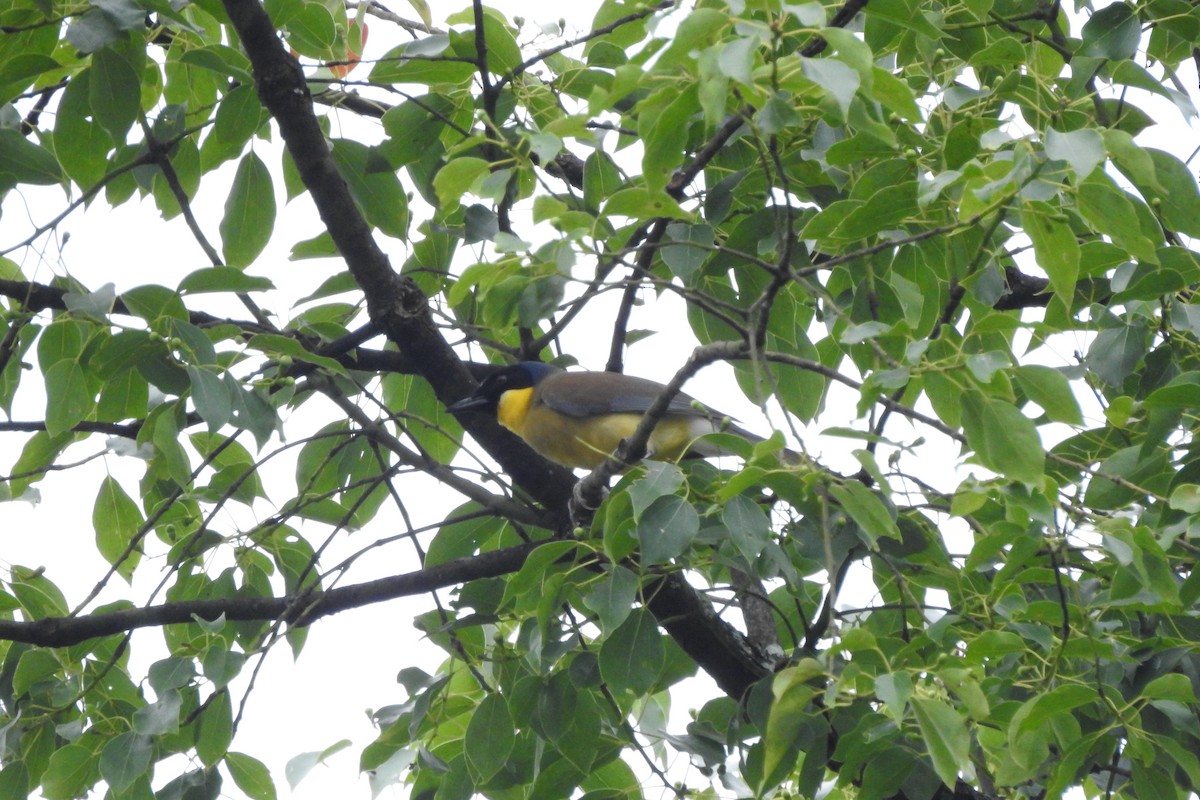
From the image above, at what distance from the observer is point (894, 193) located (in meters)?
2.46

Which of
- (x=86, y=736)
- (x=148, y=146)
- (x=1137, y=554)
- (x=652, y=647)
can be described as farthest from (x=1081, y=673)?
(x=148, y=146)

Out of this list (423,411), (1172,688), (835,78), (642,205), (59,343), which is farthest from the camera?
(423,411)

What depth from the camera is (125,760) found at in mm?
2867

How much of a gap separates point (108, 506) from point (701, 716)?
6.17ft

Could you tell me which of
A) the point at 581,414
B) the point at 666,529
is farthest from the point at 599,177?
the point at 581,414

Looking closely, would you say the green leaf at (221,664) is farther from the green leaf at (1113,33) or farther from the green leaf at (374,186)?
the green leaf at (1113,33)

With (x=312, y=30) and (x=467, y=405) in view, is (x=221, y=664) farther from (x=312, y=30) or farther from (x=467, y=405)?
(x=312, y=30)

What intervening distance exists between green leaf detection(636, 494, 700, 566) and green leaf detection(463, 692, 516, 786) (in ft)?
2.97

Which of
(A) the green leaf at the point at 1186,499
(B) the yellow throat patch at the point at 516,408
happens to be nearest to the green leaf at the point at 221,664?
(A) the green leaf at the point at 1186,499

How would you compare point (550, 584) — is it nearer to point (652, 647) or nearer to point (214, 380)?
point (652, 647)

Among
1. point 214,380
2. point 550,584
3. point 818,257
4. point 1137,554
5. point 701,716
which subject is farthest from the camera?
point 818,257

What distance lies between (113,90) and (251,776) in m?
1.85

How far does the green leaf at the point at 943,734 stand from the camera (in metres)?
1.88

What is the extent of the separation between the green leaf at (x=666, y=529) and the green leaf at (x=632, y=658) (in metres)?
0.49
